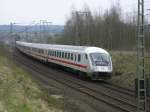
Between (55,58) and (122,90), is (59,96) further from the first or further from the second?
(55,58)

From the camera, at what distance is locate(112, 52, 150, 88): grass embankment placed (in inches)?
1383

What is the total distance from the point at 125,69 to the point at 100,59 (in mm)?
4329

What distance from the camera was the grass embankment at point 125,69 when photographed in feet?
115

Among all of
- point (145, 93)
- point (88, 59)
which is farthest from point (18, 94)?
point (88, 59)

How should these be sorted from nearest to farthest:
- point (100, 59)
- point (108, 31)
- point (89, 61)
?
point (89, 61) < point (100, 59) < point (108, 31)

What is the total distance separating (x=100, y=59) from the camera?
118ft

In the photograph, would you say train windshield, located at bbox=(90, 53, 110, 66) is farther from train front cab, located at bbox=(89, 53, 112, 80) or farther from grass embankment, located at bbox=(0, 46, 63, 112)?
grass embankment, located at bbox=(0, 46, 63, 112)

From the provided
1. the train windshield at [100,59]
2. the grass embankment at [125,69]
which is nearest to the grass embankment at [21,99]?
the train windshield at [100,59]

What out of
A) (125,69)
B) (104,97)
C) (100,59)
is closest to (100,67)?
(100,59)

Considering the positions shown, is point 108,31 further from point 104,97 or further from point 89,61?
point 104,97

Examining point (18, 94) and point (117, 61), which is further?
point (117, 61)

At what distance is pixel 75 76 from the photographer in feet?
134

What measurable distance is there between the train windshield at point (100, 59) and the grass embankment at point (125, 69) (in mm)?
1954

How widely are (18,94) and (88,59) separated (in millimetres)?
15148
